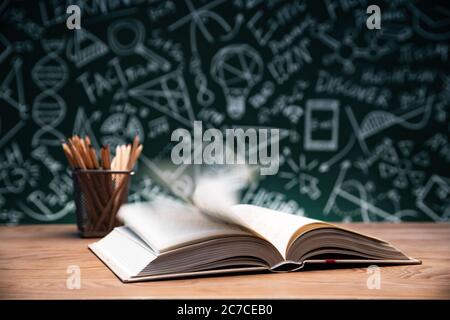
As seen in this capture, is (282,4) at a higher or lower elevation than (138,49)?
higher

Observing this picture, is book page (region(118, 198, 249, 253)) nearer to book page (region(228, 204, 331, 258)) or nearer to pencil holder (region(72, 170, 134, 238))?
book page (region(228, 204, 331, 258))

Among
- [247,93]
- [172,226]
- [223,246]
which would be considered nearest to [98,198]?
[172,226]

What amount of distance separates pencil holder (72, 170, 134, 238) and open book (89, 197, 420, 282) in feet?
0.84

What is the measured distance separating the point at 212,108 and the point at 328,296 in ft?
4.23

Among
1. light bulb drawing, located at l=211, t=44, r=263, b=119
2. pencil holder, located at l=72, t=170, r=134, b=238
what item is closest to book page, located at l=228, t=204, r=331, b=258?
pencil holder, located at l=72, t=170, r=134, b=238

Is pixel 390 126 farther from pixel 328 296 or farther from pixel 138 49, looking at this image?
pixel 328 296

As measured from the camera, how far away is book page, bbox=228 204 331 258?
2.62 feet

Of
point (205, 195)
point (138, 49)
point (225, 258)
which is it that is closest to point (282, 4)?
point (138, 49)

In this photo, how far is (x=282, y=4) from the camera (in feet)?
6.15

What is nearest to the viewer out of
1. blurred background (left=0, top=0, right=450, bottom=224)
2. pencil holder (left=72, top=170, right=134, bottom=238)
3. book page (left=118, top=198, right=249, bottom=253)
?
book page (left=118, top=198, right=249, bottom=253)

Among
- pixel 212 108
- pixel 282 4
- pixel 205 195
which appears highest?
pixel 282 4

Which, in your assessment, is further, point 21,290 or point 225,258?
point 225,258

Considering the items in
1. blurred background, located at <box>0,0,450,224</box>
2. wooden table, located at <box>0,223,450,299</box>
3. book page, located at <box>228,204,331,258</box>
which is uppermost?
blurred background, located at <box>0,0,450,224</box>
